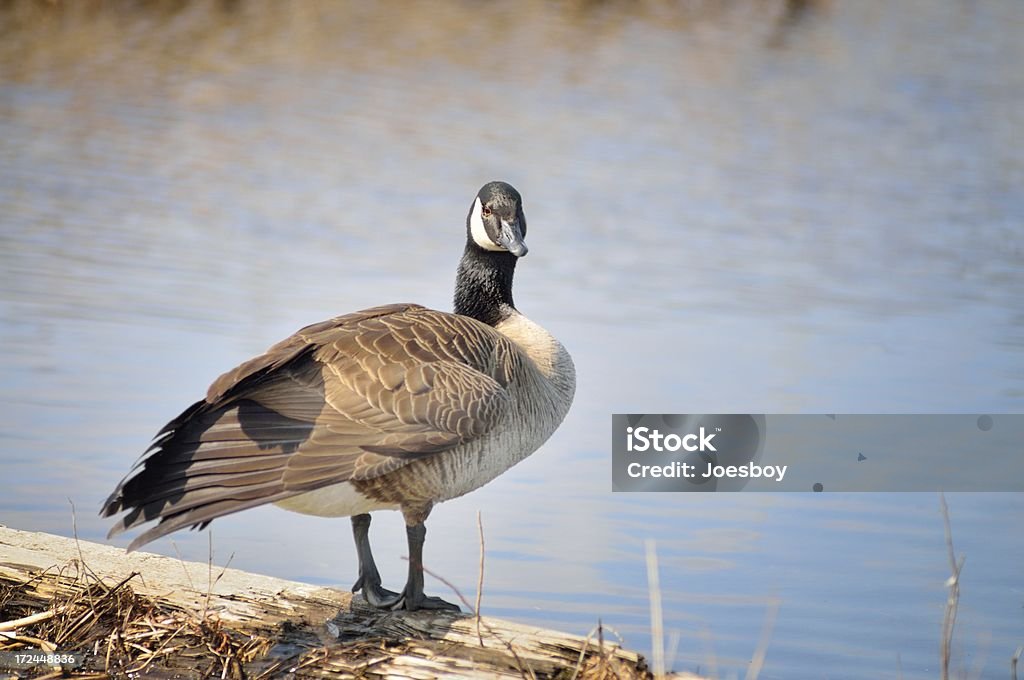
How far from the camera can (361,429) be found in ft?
16.0

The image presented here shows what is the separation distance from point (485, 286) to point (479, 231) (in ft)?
0.79

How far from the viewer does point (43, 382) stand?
8703 millimetres

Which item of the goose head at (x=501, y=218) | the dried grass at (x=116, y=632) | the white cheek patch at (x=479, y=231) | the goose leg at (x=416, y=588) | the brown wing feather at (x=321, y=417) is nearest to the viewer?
the brown wing feather at (x=321, y=417)

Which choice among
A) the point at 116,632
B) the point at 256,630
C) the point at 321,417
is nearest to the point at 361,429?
the point at 321,417

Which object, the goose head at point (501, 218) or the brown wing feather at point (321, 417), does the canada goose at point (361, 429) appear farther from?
the goose head at point (501, 218)

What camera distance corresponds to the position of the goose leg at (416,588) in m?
5.11

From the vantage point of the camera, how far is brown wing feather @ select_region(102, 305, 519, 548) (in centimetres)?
451

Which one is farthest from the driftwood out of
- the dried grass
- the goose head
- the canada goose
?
the goose head

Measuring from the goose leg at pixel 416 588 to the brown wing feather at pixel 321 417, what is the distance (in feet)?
1.14

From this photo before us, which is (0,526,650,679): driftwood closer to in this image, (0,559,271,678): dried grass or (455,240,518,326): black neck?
(0,559,271,678): dried grass

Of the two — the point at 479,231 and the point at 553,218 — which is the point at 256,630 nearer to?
the point at 479,231

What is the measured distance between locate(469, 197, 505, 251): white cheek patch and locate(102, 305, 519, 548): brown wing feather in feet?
2.58

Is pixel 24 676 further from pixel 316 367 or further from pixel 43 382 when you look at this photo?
pixel 43 382

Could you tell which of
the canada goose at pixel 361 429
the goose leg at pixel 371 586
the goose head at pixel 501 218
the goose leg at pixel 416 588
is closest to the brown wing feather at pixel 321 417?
the canada goose at pixel 361 429
